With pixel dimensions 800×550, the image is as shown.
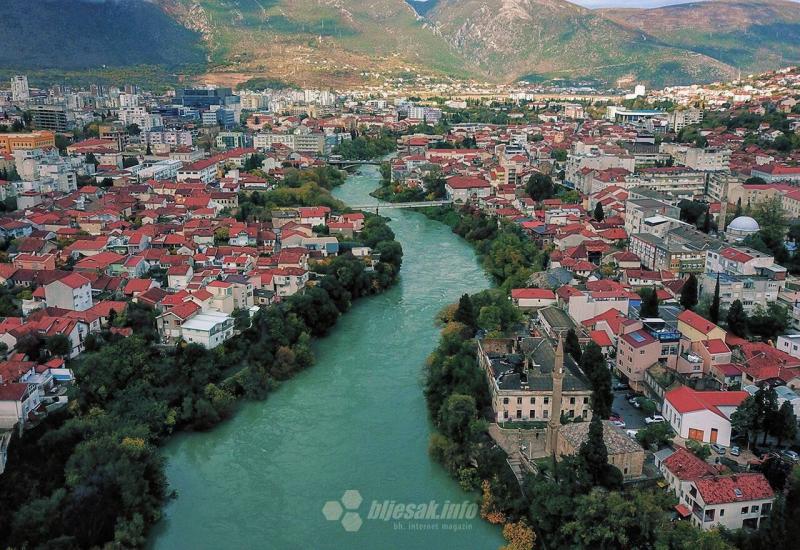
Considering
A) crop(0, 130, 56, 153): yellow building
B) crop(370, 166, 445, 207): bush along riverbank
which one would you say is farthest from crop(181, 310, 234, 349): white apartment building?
crop(0, 130, 56, 153): yellow building

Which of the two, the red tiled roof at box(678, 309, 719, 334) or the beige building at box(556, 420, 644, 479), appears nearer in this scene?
the beige building at box(556, 420, 644, 479)

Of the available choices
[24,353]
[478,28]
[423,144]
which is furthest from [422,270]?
[478,28]

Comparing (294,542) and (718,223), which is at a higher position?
(718,223)

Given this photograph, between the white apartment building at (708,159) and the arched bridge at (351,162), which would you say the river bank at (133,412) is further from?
the arched bridge at (351,162)

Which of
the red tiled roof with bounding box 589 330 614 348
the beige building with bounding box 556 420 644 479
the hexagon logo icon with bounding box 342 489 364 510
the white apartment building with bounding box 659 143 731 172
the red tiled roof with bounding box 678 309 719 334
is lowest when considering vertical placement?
the hexagon logo icon with bounding box 342 489 364 510

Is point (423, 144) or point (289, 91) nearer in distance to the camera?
point (423, 144)

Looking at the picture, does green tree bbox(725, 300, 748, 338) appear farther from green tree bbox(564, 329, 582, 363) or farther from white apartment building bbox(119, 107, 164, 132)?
white apartment building bbox(119, 107, 164, 132)

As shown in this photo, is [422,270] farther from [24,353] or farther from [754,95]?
[754,95]
